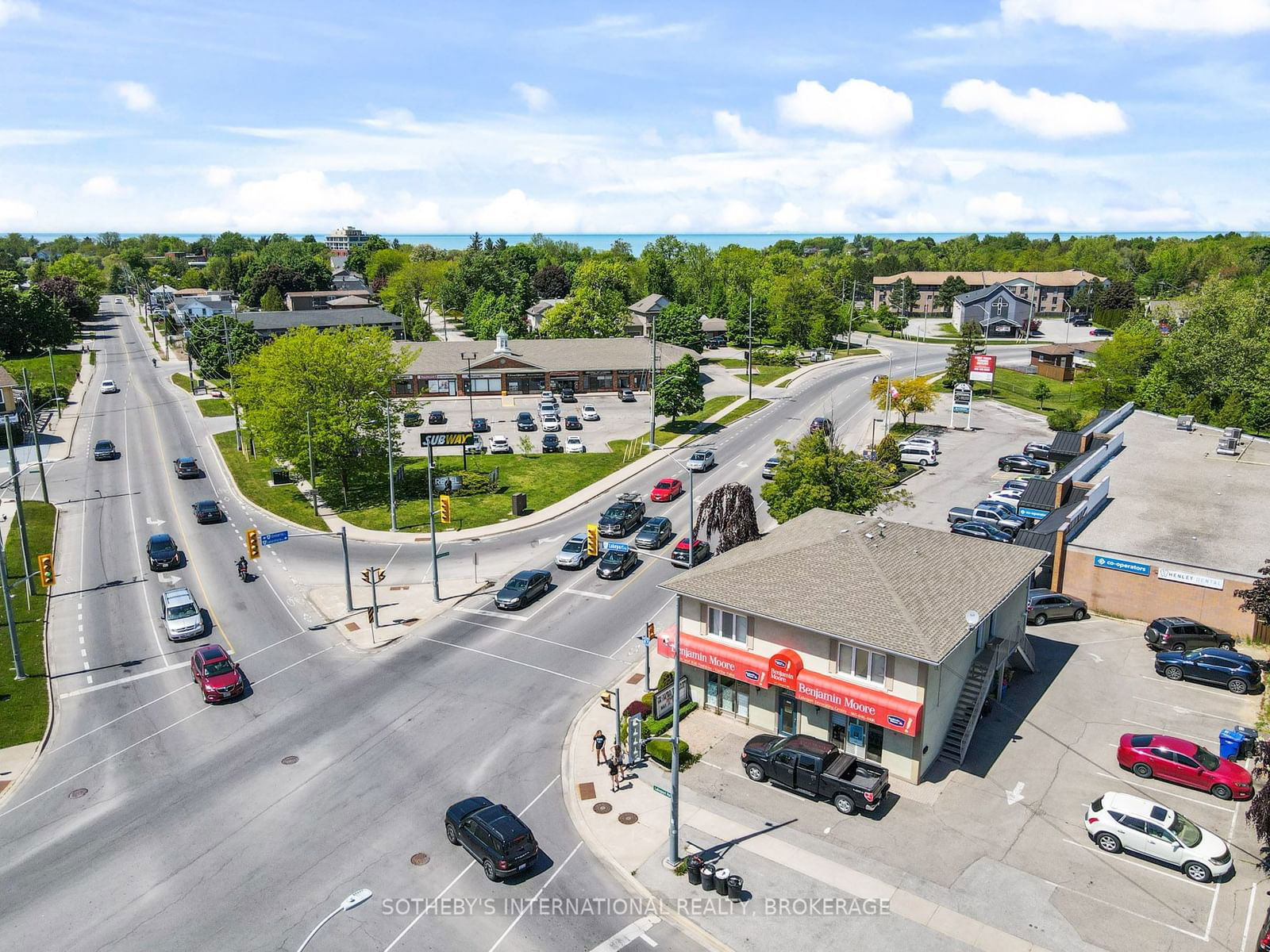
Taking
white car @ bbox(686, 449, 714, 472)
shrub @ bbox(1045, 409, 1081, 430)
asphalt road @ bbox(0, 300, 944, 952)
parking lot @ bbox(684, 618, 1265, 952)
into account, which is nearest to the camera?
parking lot @ bbox(684, 618, 1265, 952)

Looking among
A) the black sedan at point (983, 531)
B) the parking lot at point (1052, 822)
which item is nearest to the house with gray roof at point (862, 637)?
the parking lot at point (1052, 822)

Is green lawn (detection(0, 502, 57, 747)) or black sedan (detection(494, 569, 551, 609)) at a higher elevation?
black sedan (detection(494, 569, 551, 609))

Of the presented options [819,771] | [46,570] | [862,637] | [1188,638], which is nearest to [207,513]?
[46,570]

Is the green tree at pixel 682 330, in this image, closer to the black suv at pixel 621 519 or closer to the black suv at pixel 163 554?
the black suv at pixel 621 519

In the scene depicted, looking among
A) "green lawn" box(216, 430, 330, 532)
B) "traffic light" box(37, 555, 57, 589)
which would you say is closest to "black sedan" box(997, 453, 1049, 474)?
"green lawn" box(216, 430, 330, 532)

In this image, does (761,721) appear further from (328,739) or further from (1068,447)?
(1068,447)

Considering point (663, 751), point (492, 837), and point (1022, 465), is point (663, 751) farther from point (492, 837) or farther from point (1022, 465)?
point (1022, 465)

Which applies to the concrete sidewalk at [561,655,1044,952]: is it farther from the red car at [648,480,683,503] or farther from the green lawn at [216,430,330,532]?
the green lawn at [216,430,330,532]

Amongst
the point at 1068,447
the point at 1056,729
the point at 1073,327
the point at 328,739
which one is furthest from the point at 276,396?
the point at 1073,327
